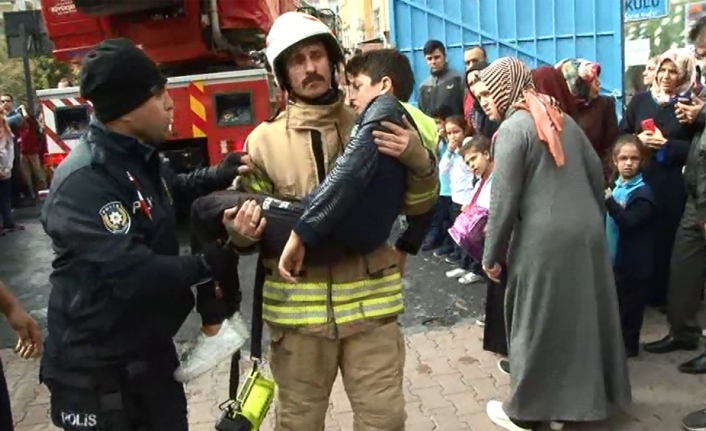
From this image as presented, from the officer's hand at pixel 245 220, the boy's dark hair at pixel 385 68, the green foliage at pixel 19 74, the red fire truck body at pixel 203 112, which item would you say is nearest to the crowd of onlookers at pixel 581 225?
the boy's dark hair at pixel 385 68

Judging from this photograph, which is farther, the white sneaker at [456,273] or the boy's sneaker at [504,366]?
the white sneaker at [456,273]

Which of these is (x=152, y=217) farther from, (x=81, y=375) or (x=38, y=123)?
(x=38, y=123)

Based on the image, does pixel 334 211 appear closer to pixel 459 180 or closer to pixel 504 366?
pixel 504 366

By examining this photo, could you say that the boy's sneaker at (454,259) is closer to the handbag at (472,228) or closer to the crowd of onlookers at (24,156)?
the handbag at (472,228)

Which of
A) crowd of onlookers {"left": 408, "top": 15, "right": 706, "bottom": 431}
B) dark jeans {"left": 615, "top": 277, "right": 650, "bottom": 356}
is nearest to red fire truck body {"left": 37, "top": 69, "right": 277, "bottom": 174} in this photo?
crowd of onlookers {"left": 408, "top": 15, "right": 706, "bottom": 431}

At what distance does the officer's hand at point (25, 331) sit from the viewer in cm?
280

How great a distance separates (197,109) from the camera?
7.91m

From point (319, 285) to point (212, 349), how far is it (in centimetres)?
41

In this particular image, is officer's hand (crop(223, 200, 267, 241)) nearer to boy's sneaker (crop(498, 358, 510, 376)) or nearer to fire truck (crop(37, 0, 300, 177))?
boy's sneaker (crop(498, 358, 510, 376))

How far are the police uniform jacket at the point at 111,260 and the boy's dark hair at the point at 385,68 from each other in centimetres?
87

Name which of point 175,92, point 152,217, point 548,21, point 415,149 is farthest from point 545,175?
point 548,21

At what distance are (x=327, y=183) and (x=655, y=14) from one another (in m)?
6.60

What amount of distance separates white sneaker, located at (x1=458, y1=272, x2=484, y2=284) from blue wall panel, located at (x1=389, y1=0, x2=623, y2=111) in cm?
334

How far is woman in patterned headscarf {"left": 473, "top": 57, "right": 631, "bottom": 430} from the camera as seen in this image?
358cm
